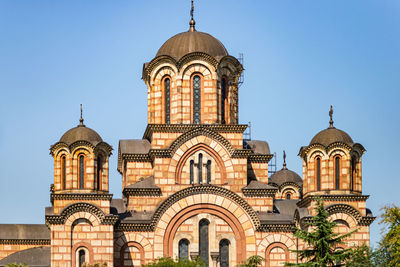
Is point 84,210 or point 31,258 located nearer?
point 84,210

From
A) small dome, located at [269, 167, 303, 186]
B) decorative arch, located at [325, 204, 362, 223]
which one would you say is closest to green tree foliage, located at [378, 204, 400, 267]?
decorative arch, located at [325, 204, 362, 223]

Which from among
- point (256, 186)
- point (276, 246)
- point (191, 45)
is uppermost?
point (191, 45)

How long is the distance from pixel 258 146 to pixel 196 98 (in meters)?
4.32

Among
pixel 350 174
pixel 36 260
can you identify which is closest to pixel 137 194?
pixel 36 260

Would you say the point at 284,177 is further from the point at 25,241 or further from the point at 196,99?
the point at 25,241

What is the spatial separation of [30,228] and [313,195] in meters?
15.0

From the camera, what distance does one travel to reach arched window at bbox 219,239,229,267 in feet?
184

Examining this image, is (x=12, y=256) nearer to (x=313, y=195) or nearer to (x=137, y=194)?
(x=137, y=194)

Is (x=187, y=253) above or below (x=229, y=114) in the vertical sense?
below

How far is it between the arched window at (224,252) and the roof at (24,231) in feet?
31.8

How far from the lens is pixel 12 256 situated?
57.8 meters

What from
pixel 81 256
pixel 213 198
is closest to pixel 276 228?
pixel 213 198

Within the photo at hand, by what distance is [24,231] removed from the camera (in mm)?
60469

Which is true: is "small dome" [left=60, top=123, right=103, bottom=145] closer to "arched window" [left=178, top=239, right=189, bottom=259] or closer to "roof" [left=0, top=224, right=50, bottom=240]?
"arched window" [left=178, top=239, right=189, bottom=259]
